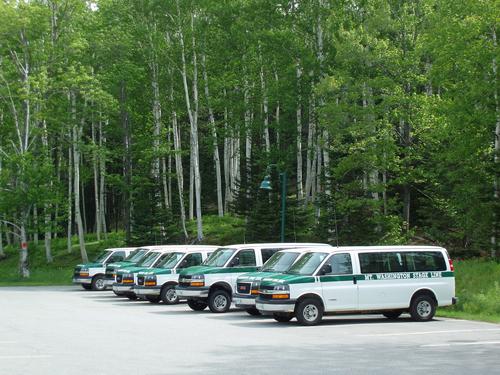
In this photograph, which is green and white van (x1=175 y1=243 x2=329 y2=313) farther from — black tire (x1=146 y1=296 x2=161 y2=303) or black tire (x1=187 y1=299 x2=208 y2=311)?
black tire (x1=146 y1=296 x2=161 y2=303)

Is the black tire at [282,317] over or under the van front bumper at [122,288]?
under

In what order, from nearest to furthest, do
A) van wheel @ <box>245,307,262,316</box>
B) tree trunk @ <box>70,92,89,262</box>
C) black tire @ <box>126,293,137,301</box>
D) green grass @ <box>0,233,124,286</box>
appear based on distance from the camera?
van wheel @ <box>245,307,262,316</box>, black tire @ <box>126,293,137,301</box>, green grass @ <box>0,233,124,286</box>, tree trunk @ <box>70,92,89,262</box>

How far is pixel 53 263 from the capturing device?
5747cm

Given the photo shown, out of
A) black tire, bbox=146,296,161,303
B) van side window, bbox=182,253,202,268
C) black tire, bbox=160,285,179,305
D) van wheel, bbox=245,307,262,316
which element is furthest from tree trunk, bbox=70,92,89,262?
van wheel, bbox=245,307,262,316

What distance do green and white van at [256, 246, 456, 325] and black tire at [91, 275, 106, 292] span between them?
58.3 feet

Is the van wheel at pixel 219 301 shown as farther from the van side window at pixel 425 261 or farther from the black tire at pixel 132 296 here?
the black tire at pixel 132 296

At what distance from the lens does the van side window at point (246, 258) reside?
25.4 meters

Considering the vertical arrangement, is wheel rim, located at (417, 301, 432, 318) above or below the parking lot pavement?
above

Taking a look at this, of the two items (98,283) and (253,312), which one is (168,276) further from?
(98,283)

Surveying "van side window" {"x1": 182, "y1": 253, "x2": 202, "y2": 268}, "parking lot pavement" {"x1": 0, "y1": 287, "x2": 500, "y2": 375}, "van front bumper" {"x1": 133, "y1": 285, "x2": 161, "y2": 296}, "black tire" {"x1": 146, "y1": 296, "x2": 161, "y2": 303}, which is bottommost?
"parking lot pavement" {"x1": 0, "y1": 287, "x2": 500, "y2": 375}

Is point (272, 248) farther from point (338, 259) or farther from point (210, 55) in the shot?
point (210, 55)

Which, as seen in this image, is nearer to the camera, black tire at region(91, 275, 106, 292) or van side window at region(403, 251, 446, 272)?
van side window at region(403, 251, 446, 272)

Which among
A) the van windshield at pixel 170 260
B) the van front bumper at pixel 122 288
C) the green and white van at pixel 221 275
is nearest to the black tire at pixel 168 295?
the van windshield at pixel 170 260

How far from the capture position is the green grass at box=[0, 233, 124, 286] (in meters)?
46.5
